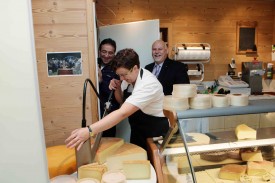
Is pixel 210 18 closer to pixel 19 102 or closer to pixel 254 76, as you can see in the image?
pixel 254 76

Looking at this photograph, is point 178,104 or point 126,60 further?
point 126,60

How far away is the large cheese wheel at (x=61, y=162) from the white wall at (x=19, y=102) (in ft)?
2.29

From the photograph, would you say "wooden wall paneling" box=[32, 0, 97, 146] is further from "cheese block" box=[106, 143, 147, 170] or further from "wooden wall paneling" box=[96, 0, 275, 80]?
"wooden wall paneling" box=[96, 0, 275, 80]

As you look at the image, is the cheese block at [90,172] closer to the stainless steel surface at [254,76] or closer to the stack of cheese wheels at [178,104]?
the stack of cheese wheels at [178,104]

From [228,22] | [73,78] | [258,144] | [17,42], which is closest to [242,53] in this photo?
[228,22]

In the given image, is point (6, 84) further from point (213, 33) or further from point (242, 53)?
point (242, 53)

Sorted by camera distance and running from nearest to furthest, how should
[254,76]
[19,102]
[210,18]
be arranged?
[19,102] < [254,76] < [210,18]

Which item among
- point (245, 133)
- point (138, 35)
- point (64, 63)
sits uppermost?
point (138, 35)

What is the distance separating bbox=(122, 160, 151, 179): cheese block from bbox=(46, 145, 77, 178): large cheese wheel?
0.39m

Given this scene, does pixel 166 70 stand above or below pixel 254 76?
above

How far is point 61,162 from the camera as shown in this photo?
1498mm

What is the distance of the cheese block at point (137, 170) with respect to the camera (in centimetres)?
137

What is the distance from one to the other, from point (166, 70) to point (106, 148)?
165cm

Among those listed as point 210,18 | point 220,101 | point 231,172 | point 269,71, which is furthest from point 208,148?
point 269,71
